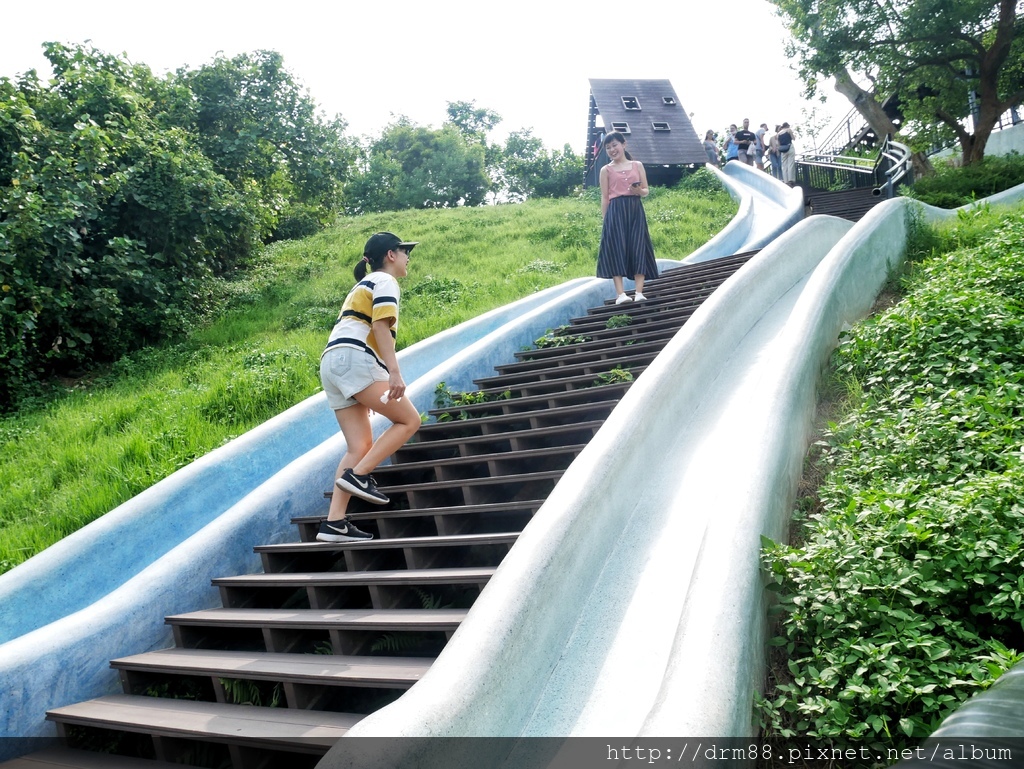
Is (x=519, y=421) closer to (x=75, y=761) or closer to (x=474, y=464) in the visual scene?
(x=474, y=464)

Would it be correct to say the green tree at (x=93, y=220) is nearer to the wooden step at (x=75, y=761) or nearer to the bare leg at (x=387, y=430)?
the bare leg at (x=387, y=430)

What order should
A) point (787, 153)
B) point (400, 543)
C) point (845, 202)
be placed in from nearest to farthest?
point (400, 543)
point (845, 202)
point (787, 153)

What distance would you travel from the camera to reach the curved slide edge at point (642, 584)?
2.19 metres

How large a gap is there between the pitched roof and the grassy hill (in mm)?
8398

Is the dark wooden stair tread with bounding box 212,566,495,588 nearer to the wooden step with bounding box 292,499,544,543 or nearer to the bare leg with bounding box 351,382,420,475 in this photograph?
the wooden step with bounding box 292,499,544,543

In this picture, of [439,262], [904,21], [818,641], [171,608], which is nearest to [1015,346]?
[818,641]

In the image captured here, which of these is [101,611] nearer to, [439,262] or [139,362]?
[139,362]

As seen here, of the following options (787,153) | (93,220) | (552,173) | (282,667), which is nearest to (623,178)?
(282,667)

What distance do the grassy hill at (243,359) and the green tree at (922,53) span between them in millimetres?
4272

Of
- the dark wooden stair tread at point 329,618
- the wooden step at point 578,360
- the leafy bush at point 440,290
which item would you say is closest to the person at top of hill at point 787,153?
the leafy bush at point 440,290

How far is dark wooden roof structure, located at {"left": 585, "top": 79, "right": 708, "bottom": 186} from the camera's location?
25.4 metres

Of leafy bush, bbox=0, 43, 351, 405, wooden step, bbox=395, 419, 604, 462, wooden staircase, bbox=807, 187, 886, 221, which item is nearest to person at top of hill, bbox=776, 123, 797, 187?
wooden staircase, bbox=807, 187, 886, 221

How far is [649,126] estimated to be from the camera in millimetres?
27562

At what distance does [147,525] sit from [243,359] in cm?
422
